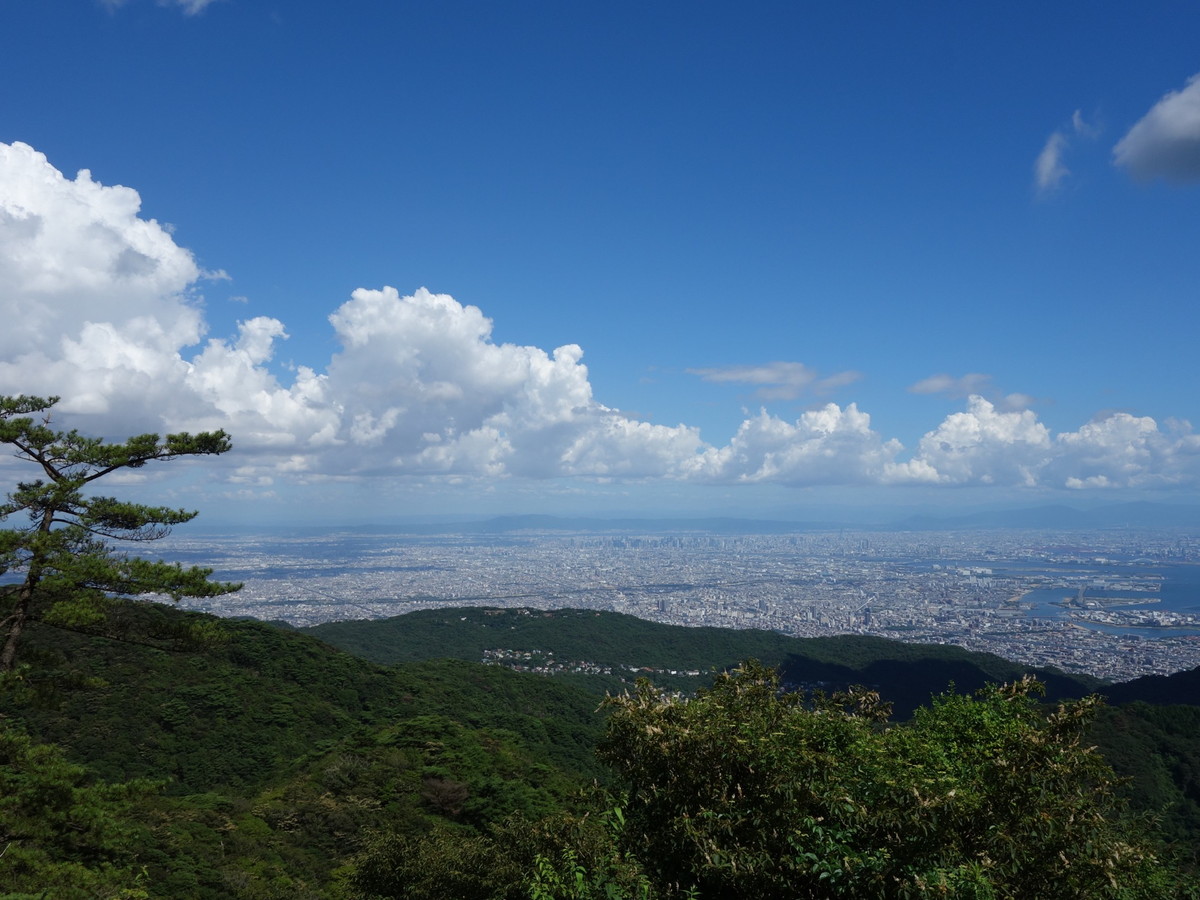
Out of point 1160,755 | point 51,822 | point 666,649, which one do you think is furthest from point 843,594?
point 51,822

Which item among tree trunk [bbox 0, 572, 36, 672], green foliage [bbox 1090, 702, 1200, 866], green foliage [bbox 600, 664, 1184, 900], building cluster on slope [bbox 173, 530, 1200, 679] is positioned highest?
tree trunk [bbox 0, 572, 36, 672]

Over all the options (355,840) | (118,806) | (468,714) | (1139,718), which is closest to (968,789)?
(118,806)

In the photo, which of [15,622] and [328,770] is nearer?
[15,622]

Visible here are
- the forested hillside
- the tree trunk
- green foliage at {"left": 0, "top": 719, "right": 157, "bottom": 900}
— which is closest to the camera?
the forested hillside

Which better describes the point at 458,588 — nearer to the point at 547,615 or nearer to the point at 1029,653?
the point at 547,615

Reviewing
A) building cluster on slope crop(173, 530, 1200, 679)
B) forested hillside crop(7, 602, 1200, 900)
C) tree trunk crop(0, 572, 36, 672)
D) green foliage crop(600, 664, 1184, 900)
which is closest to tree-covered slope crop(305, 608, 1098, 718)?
forested hillside crop(7, 602, 1200, 900)

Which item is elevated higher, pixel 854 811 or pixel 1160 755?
pixel 854 811

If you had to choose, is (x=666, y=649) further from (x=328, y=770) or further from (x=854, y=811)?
(x=854, y=811)

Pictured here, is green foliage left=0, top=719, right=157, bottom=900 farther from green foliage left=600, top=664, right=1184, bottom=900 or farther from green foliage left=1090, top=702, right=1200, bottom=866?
green foliage left=1090, top=702, right=1200, bottom=866

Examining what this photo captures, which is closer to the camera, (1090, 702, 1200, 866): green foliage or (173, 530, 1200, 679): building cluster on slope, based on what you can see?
(1090, 702, 1200, 866): green foliage
